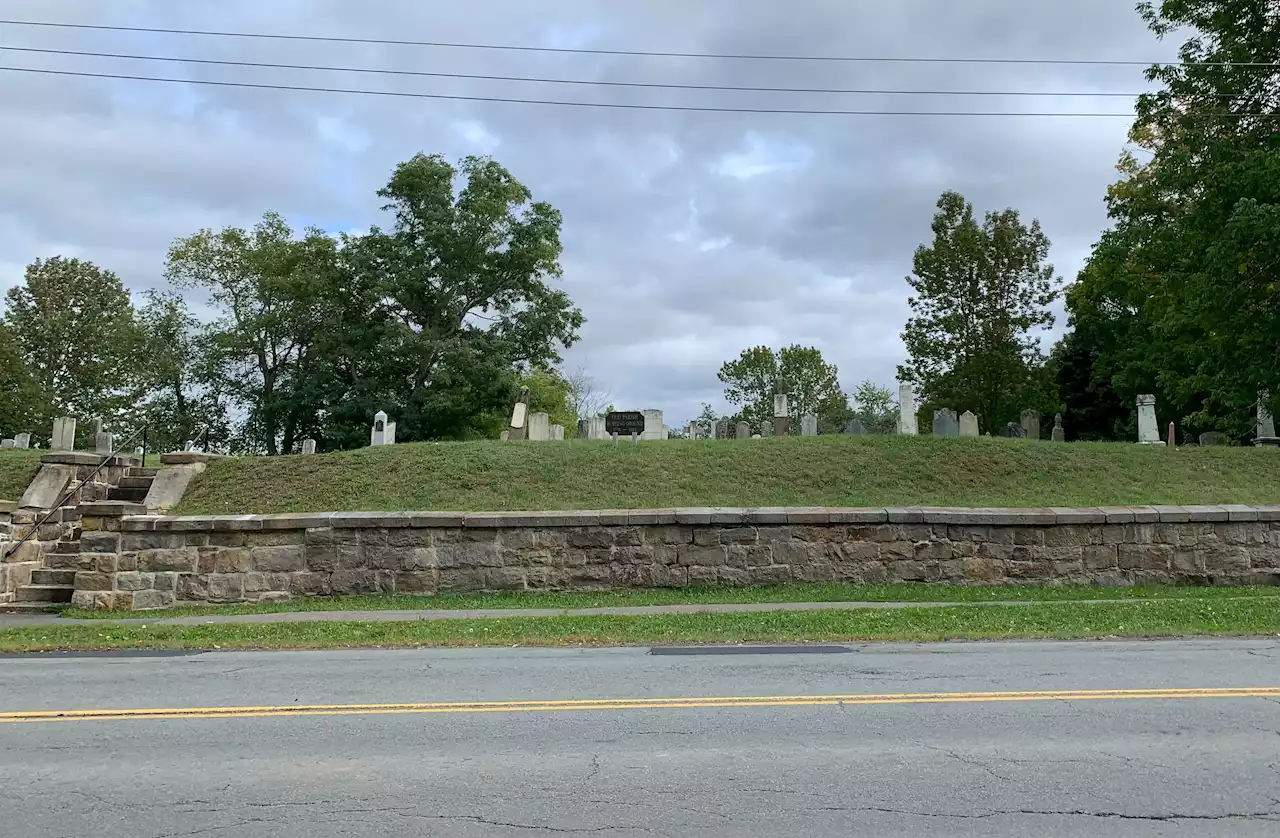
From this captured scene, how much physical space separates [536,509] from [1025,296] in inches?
946

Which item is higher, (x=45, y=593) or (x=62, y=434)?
(x=62, y=434)

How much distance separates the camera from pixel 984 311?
32.8 m

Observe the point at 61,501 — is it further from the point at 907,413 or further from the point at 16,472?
the point at 907,413

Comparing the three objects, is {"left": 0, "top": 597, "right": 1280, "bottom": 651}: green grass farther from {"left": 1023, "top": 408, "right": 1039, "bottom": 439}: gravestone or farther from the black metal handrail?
{"left": 1023, "top": 408, "right": 1039, "bottom": 439}: gravestone

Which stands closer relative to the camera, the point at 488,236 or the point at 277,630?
the point at 277,630

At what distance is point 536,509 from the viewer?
15336mm

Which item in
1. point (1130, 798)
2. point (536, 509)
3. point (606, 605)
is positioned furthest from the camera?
point (536, 509)

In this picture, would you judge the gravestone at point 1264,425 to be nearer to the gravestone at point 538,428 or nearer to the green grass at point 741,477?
the green grass at point 741,477

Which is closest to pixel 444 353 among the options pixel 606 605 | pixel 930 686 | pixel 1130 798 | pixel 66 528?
pixel 66 528

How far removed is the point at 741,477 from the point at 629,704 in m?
10.3

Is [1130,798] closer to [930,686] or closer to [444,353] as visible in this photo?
[930,686]

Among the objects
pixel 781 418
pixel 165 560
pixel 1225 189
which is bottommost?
pixel 165 560

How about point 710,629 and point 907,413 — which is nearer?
point 710,629

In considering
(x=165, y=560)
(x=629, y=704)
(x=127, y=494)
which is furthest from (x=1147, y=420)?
(x=127, y=494)
